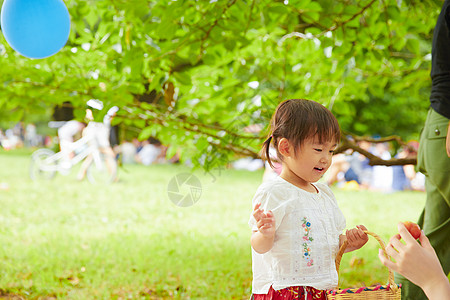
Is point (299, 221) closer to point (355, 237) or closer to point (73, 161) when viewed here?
point (355, 237)

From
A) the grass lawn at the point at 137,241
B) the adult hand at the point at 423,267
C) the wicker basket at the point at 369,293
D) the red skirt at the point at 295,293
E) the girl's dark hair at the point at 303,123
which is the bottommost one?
the grass lawn at the point at 137,241

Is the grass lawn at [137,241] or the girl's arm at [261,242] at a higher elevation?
the girl's arm at [261,242]

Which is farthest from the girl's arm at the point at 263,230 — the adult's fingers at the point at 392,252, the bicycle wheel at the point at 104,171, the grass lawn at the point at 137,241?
the bicycle wheel at the point at 104,171

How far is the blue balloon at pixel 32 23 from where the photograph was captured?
240 centimetres

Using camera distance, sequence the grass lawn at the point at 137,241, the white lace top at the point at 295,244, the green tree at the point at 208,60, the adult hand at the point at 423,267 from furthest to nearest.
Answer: the grass lawn at the point at 137,241 < the green tree at the point at 208,60 < the white lace top at the point at 295,244 < the adult hand at the point at 423,267

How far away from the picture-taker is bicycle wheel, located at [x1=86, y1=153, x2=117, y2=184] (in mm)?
10891

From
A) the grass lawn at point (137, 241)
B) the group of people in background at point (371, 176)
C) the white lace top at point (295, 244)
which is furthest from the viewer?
the group of people in background at point (371, 176)

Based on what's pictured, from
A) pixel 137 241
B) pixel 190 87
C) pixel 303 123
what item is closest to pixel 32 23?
pixel 190 87

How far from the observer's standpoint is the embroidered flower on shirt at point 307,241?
1584 mm

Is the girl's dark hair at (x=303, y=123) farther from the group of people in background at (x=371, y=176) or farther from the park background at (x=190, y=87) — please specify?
the group of people in background at (x=371, y=176)

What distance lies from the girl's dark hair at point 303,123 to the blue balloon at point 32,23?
4.66ft

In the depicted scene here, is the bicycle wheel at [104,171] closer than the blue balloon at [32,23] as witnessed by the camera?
No

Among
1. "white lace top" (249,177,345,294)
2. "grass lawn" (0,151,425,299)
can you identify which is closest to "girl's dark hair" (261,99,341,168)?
"white lace top" (249,177,345,294)

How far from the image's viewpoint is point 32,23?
2.42m
